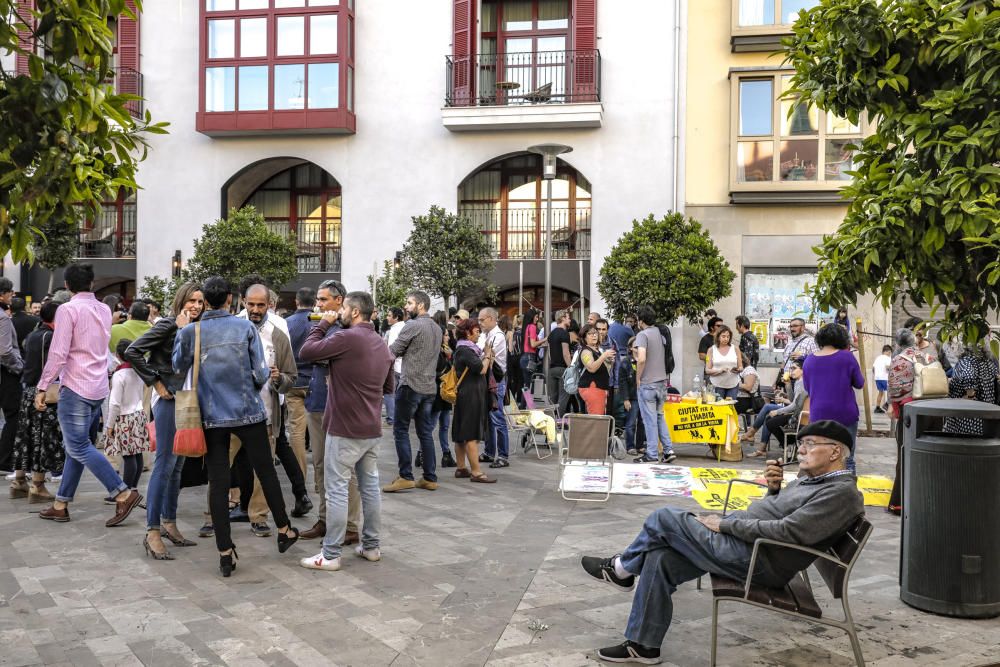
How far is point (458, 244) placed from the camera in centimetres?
1995

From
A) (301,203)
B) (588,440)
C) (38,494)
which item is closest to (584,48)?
(301,203)

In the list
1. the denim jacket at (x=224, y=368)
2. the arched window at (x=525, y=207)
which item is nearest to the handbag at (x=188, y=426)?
the denim jacket at (x=224, y=368)

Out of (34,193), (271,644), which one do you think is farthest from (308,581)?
(34,193)

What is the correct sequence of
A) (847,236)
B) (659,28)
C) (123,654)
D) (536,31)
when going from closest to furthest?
(123,654) → (847,236) → (659,28) → (536,31)

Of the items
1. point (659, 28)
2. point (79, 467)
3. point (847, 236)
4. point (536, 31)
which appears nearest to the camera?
point (847, 236)

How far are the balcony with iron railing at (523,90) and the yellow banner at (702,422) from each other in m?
11.3

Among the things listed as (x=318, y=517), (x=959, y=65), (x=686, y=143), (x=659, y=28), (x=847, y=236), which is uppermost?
(x=659, y=28)

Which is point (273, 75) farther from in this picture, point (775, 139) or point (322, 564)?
point (322, 564)

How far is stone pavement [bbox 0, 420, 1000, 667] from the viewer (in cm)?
466

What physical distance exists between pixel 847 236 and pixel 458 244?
1541 centimetres

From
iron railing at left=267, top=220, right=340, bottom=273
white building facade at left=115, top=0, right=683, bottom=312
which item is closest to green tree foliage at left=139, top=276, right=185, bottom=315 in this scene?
white building facade at left=115, top=0, right=683, bottom=312

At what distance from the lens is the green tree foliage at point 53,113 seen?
3.33 m

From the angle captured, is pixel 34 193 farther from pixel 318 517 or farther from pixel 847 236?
pixel 318 517

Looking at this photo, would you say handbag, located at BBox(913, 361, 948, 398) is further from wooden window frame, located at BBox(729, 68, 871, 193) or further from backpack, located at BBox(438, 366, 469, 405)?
wooden window frame, located at BBox(729, 68, 871, 193)
